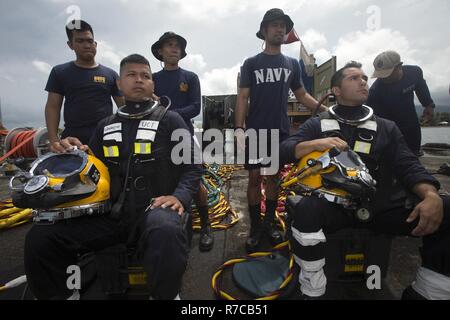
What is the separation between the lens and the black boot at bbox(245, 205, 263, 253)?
8.15ft

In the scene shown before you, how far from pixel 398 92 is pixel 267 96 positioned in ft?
6.74

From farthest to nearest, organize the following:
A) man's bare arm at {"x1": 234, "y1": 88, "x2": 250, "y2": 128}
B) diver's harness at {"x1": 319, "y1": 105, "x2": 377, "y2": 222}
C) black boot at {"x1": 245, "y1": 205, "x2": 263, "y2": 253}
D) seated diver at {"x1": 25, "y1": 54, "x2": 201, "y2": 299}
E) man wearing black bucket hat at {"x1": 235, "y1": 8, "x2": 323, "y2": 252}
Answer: man's bare arm at {"x1": 234, "y1": 88, "x2": 250, "y2": 128}
man wearing black bucket hat at {"x1": 235, "y1": 8, "x2": 323, "y2": 252}
black boot at {"x1": 245, "y1": 205, "x2": 263, "y2": 253}
diver's harness at {"x1": 319, "y1": 105, "x2": 377, "y2": 222}
seated diver at {"x1": 25, "y1": 54, "x2": 201, "y2": 299}

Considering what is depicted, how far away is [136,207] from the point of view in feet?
5.61

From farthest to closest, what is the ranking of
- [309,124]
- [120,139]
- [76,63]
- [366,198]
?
[76,63], [309,124], [120,139], [366,198]

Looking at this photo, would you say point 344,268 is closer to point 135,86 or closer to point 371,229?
point 371,229

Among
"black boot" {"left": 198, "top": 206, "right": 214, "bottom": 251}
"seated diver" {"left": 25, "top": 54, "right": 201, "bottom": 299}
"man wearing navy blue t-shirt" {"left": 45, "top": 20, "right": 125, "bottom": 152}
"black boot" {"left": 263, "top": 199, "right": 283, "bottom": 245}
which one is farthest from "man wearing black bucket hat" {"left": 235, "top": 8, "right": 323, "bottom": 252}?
"man wearing navy blue t-shirt" {"left": 45, "top": 20, "right": 125, "bottom": 152}

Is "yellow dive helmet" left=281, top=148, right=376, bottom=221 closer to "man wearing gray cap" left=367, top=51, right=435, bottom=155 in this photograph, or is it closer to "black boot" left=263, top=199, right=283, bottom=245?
"black boot" left=263, top=199, right=283, bottom=245

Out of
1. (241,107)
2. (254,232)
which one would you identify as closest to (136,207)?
(254,232)

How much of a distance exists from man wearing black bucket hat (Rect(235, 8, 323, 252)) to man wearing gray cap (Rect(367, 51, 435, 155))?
4.61 feet

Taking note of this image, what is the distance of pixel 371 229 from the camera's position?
175cm

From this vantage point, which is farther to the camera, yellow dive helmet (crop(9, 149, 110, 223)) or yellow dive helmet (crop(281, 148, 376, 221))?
yellow dive helmet (crop(281, 148, 376, 221))

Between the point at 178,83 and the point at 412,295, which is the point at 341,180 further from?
the point at 178,83
